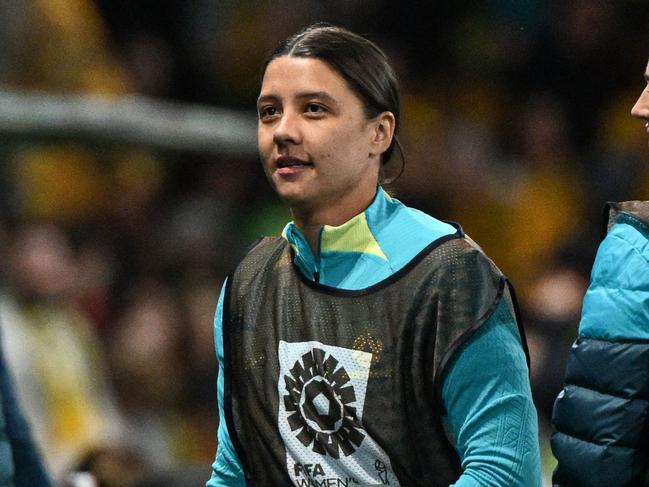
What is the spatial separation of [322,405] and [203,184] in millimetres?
2251

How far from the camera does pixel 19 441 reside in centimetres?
246

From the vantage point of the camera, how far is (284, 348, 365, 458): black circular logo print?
1.99m

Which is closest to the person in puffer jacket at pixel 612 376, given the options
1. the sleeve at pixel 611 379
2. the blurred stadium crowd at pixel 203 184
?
the sleeve at pixel 611 379

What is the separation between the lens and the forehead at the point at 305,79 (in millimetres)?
2037

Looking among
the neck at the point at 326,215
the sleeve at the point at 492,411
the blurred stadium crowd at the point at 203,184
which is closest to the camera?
the sleeve at the point at 492,411

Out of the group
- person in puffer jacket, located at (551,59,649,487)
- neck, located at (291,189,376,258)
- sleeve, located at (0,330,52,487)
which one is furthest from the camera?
sleeve, located at (0,330,52,487)

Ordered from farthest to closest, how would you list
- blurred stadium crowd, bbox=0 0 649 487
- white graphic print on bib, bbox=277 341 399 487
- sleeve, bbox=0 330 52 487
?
blurred stadium crowd, bbox=0 0 649 487 < sleeve, bbox=0 330 52 487 < white graphic print on bib, bbox=277 341 399 487

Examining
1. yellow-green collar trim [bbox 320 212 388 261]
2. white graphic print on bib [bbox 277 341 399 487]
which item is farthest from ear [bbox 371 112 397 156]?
white graphic print on bib [bbox 277 341 399 487]

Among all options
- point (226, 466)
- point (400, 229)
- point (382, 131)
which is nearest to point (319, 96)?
point (382, 131)

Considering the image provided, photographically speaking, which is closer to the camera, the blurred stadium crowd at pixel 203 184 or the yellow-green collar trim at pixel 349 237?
A: the yellow-green collar trim at pixel 349 237

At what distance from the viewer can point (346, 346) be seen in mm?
2000

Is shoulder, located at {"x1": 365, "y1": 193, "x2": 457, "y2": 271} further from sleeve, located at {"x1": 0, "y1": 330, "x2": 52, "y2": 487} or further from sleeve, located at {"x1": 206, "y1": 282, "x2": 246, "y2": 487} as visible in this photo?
sleeve, located at {"x1": 0, "y1": 330, "x2": 52, "y2": 487}

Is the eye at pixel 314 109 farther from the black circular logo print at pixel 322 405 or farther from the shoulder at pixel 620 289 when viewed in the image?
the shoulder at pixel 620 289

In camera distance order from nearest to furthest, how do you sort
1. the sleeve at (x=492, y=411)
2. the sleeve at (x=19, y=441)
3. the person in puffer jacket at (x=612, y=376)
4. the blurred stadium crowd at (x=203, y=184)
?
the person in puffer jacket at (x=612, y=376) < the sleeve at (x=492, y=411) < the sleeve at (x=19, y=441) < the blurred stadium crowd at (x=203, y=184)
